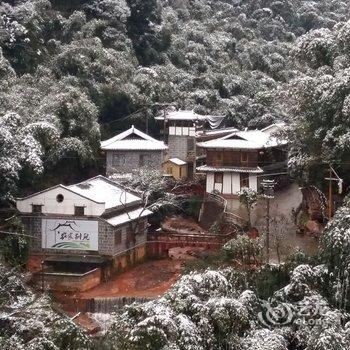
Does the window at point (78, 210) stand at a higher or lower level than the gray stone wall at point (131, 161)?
lower

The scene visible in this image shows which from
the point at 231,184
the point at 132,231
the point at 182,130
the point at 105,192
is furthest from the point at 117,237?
the point at 182,130

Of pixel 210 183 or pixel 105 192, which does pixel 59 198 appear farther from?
pixel 210 183

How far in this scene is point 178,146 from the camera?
45.8 meters

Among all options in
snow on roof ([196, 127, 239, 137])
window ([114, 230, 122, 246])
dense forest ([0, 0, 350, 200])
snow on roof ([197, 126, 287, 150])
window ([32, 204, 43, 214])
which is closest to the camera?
window ([114, 230, 122, 246])

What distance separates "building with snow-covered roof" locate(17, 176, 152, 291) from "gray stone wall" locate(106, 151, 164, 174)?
31.2ft

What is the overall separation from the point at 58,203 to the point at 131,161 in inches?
440

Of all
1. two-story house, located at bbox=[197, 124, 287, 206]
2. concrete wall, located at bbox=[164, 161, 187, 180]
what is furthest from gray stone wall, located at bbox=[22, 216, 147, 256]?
concrete wall, located at bbox=[164, 161, 187, 180]

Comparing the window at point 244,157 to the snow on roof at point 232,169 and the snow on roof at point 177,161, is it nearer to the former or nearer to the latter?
the snow on roof at point 232,169

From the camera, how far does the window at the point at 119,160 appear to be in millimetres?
40562

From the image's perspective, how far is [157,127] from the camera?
48.3m

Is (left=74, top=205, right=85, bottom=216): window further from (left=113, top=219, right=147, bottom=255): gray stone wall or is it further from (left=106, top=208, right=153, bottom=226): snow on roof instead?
(left=113, top=219, right=147, bottom=255): gray stone wall

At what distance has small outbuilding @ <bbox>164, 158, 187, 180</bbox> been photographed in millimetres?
43812

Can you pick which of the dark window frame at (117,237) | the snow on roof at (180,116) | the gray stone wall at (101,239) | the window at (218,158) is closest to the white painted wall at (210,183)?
the window at (218,158)

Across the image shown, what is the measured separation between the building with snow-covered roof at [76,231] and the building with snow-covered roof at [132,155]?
9514mm
